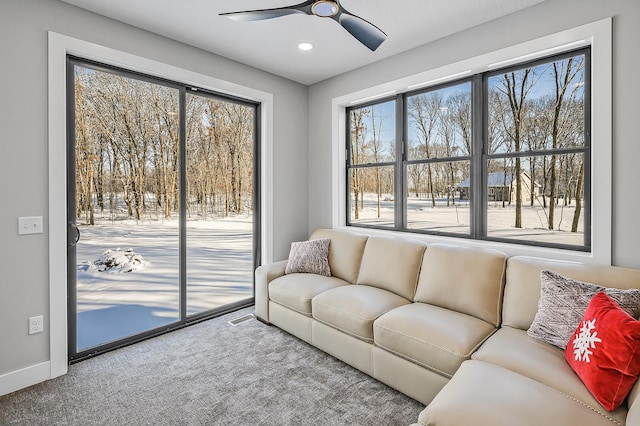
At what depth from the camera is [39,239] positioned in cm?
232

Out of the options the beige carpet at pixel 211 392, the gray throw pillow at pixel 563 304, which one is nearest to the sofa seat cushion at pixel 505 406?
the gray throw pillow at pixel 563 304

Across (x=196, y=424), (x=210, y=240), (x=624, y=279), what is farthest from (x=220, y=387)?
(x=624, y=279)

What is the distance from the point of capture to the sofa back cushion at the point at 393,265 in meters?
2.81

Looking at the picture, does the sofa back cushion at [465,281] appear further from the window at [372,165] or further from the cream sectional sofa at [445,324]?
the window at [372,165]

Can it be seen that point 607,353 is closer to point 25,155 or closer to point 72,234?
point 72,234

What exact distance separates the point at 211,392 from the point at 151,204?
1786mm

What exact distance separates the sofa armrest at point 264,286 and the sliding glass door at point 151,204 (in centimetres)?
54

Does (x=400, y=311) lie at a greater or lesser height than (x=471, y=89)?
lesser

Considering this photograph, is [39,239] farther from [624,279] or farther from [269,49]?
[624,279]

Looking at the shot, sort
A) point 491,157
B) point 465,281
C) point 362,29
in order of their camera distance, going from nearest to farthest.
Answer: point 362,29 < point 465,281 < point 491,157

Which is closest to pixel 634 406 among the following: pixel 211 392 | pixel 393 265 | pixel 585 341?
pixel 585 341

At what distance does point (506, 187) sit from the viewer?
282cm

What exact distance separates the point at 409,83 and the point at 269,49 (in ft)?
4.72

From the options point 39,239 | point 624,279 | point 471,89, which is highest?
point 471,89
